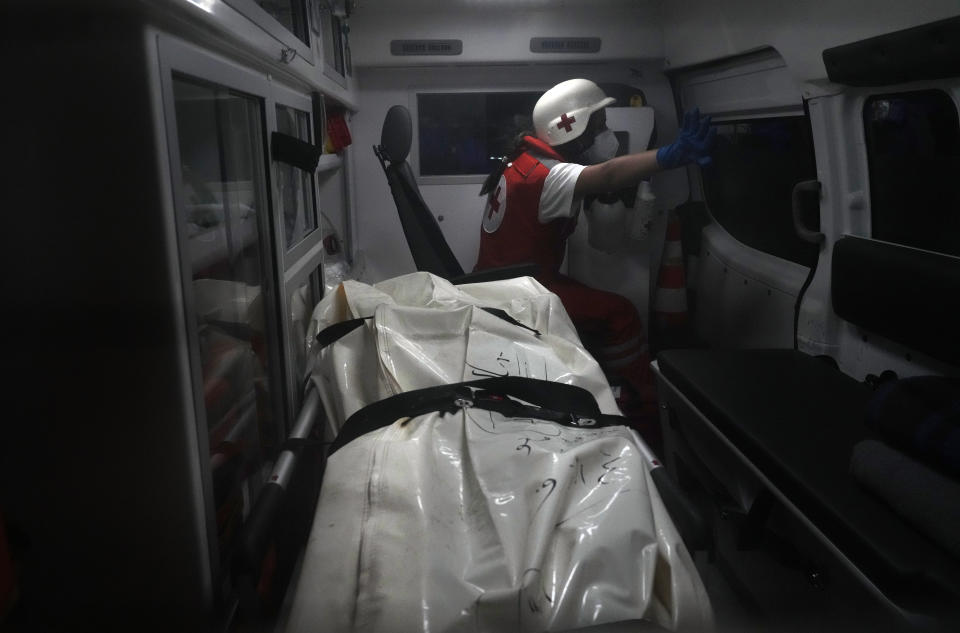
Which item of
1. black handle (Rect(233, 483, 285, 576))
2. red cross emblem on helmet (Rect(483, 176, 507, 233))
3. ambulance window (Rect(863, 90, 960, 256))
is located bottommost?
black handle (Rect(233, 483, 285, 576))

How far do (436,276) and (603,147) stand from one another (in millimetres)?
1755

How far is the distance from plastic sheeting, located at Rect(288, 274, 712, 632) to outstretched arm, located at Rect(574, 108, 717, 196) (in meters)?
2.01

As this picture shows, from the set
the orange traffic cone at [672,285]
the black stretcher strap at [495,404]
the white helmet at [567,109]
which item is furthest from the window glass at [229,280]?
the orange traffic cone at [672,285]

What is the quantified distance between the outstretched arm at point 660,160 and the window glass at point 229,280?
6.15 feet

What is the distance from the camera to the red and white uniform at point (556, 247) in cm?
337

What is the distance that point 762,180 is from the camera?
3.44m

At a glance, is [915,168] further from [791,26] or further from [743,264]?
[743,264]

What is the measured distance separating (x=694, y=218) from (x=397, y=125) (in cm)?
185

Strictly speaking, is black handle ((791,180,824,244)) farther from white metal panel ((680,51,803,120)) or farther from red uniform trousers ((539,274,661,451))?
red uniform trousers ((539,274,661,451))

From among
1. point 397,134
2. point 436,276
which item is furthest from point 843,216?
point 397,134

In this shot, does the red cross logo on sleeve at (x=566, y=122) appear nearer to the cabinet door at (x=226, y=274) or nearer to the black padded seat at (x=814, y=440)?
the black padded seat at (x=814, y=440)

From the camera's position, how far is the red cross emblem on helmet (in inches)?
139

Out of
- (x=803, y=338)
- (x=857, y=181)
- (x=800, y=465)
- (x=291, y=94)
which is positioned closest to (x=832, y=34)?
(x=857, y=181)

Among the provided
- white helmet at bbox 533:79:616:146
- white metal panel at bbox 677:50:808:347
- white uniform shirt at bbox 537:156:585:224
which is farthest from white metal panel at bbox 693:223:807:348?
white helmet at bbox 533:79:616:146
